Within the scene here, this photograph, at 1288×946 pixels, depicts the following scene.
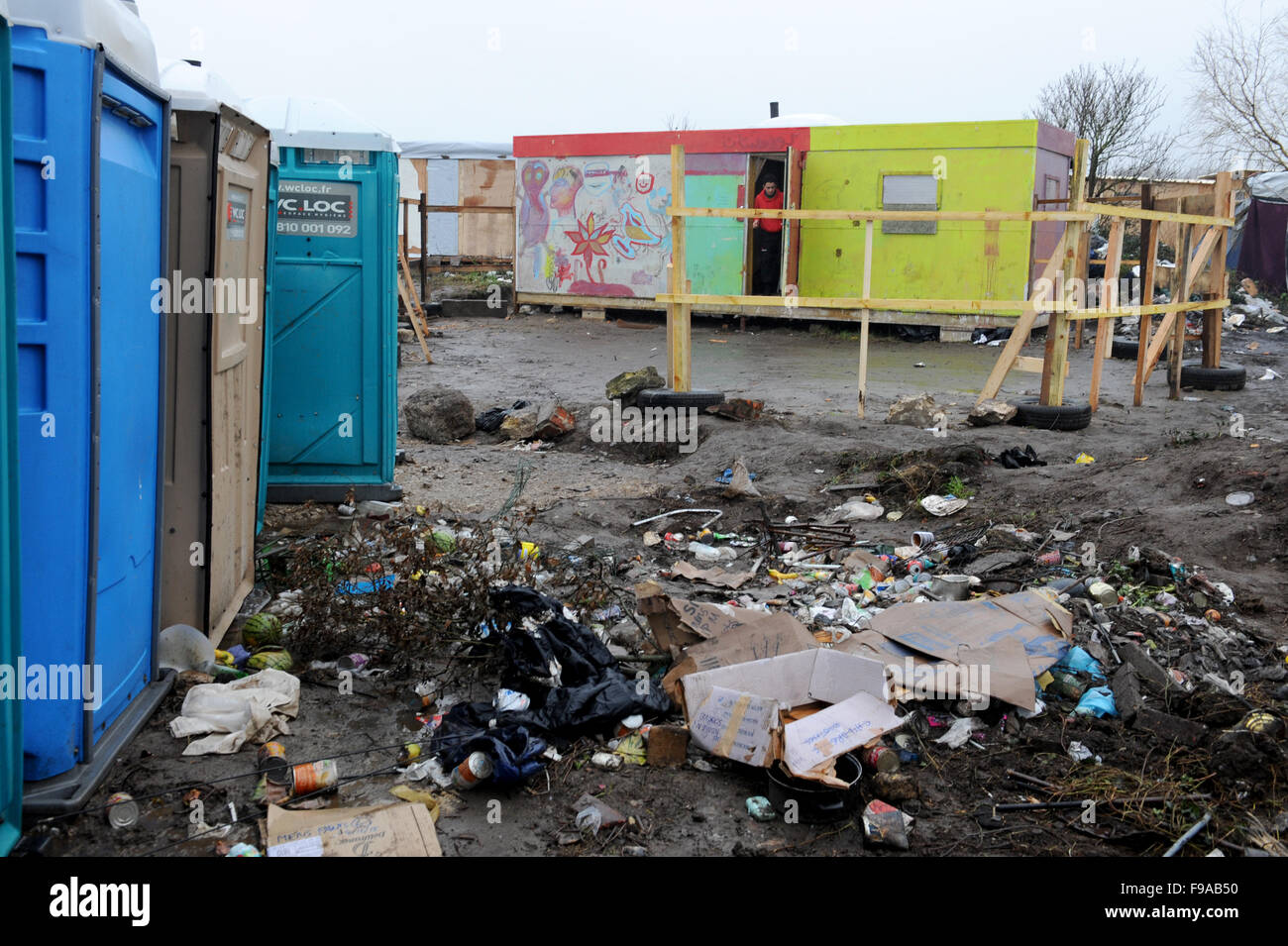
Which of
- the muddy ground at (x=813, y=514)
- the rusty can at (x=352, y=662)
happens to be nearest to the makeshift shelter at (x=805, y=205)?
the muddy ground at (x=813, y=514)

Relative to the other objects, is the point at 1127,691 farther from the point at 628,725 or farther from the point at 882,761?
the point at 628,725

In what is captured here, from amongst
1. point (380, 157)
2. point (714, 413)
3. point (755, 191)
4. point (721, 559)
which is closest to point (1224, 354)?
point (755, 191)

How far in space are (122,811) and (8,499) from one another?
3.14ft

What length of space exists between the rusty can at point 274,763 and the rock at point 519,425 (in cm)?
577

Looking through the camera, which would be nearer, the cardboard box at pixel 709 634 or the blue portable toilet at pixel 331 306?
the cardboard box at pixel 709 634

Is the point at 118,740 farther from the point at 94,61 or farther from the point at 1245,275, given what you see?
the point at 1245,275

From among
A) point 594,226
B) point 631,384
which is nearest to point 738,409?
point 631,384

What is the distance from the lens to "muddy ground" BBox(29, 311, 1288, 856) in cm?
299

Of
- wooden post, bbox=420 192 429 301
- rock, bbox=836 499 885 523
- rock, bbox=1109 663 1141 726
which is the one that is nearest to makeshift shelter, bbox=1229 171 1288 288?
wooden post, bbox=420 192 429 301

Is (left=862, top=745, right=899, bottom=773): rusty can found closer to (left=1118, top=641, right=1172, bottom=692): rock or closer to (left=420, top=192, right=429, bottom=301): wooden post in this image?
(left=1118, top=641, right=1172, bottom=692): rock

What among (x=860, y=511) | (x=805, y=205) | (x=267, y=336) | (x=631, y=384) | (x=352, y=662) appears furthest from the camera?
(x=805, y=205)

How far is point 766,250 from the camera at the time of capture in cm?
1733

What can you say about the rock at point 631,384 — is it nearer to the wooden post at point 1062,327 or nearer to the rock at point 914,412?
the rock at point 914,412

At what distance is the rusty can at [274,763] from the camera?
317 centimetres
